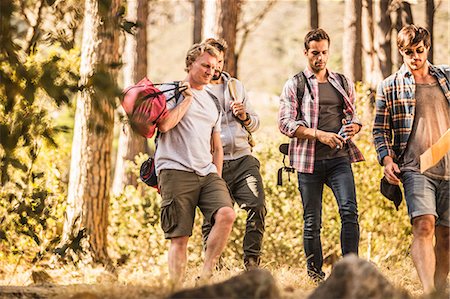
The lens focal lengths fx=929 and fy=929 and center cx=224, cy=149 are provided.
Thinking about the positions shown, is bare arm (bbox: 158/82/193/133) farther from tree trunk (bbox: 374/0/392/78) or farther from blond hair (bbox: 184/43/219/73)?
tree trunk (bbox: 374/0/392/78)

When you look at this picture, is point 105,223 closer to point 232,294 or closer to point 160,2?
point 232,294

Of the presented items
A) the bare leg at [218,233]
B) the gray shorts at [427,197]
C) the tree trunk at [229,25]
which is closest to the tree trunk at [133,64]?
the tree trunk at [229,25]

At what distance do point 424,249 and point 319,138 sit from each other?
123 centimetres

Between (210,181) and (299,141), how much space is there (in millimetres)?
1108

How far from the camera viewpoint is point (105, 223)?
1074 cm

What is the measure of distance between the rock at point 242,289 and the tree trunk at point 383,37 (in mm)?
10961

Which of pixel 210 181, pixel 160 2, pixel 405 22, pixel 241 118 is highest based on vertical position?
pixel 160 2

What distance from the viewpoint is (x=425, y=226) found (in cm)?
623

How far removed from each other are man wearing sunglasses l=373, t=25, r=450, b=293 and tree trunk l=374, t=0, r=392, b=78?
806cm

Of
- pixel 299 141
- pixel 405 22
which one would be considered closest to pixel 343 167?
pixel 299 141

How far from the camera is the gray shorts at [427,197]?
20.5ft

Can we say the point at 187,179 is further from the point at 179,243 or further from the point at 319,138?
the point at 319,138

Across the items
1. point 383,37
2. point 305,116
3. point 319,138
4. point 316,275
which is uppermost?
point 383,37

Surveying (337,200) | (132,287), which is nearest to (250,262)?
(337,200)
